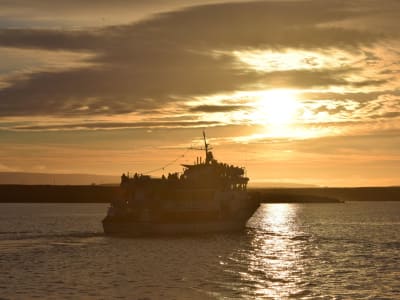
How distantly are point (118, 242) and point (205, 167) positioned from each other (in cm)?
2582

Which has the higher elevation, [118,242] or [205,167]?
[205,167]

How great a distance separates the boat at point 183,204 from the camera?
99.2 meters

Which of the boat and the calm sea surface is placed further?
the boat

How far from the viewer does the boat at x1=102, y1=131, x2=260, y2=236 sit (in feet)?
325

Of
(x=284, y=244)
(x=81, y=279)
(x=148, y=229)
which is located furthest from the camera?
(x=148, y=229)

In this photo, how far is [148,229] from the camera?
98.7 metres

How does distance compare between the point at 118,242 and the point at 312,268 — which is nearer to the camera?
the point at 312,268

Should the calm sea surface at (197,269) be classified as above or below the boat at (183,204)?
below

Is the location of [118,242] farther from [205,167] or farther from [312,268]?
[312,268]

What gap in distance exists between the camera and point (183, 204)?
10075 centimetres

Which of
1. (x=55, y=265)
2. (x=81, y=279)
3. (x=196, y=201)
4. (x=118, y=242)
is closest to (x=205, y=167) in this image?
(x=196, y=201)

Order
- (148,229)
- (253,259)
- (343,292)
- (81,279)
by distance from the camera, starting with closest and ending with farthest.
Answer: (343,292) < (81,279) < (253,259) < (148,229)

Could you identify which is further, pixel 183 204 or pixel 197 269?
pixel 183 204

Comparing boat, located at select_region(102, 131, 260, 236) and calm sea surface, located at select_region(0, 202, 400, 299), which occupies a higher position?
boat, located at select_region(102, 131, 260, 236)
